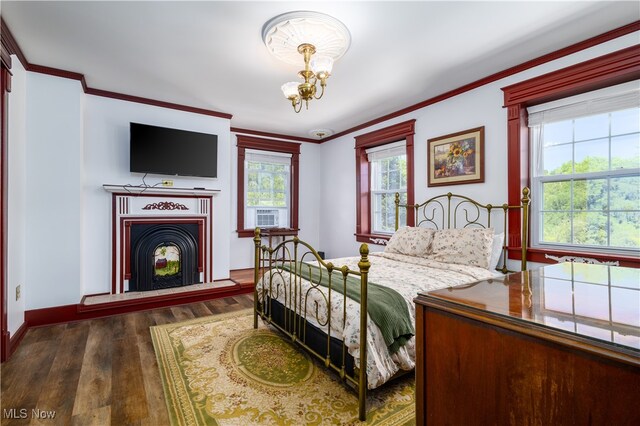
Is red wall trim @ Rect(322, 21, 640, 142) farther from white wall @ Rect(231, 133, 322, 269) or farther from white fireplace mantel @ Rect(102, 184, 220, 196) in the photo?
white fireplace mantel @ Rect(102, 184, 220, 196)

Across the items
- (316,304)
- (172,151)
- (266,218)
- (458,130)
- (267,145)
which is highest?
(267,145)

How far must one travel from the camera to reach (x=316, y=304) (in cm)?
214

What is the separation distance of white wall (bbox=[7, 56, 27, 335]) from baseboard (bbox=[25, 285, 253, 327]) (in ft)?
0.60

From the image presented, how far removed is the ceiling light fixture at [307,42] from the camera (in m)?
2.15

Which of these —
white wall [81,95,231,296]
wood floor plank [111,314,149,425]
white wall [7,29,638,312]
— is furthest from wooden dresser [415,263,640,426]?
white wall [81,95,231,296]

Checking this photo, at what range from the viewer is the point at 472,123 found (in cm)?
334

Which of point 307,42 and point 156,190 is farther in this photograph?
point 156,190

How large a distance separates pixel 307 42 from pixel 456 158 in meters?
2.07

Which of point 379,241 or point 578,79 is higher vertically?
point 578,79

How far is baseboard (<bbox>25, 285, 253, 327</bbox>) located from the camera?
10.0ft

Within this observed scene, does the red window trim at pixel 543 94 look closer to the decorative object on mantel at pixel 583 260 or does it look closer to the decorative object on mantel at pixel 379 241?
the decorative object on mantel at pixel 583 260

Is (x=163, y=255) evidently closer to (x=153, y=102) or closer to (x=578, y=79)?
(x=153, y=102)

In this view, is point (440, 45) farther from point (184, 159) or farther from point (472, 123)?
point (184, 159)

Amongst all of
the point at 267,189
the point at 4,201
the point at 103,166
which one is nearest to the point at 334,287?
the point at 4,201
